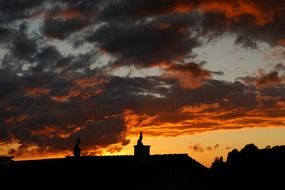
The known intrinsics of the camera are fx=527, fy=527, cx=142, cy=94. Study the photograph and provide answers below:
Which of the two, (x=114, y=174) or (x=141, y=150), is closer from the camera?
(x=141, y=150)

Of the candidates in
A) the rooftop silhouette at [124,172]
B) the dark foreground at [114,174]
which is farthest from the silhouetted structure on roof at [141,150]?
the dark foreground at [114,174]

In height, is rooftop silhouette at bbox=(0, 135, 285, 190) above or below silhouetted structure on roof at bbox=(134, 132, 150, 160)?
below

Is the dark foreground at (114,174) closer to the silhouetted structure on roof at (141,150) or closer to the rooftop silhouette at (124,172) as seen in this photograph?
the rooftop silhouette at (124,172)

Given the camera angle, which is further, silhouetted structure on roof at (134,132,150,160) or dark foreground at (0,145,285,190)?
dark foreground at (0,145,285,190)

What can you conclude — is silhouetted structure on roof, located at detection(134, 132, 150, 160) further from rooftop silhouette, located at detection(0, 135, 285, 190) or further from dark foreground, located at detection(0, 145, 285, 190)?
dark foreground, located at detection(0, 145, 285, 190)

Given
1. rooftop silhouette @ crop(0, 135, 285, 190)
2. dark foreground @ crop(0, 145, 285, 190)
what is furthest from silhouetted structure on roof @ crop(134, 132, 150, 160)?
dark foreground @ crop(0, 145, 285, 190)

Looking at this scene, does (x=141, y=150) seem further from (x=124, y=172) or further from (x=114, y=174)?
(x=114, y=174)

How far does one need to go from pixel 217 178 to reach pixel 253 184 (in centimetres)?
3426

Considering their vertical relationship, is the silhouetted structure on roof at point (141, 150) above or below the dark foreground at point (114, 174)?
above

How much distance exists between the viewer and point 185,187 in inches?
1106

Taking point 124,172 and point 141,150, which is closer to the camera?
point 141,150

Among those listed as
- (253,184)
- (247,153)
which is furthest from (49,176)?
(247,153)

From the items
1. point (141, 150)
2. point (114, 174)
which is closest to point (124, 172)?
point (114, 174)

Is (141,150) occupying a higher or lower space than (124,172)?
higher
